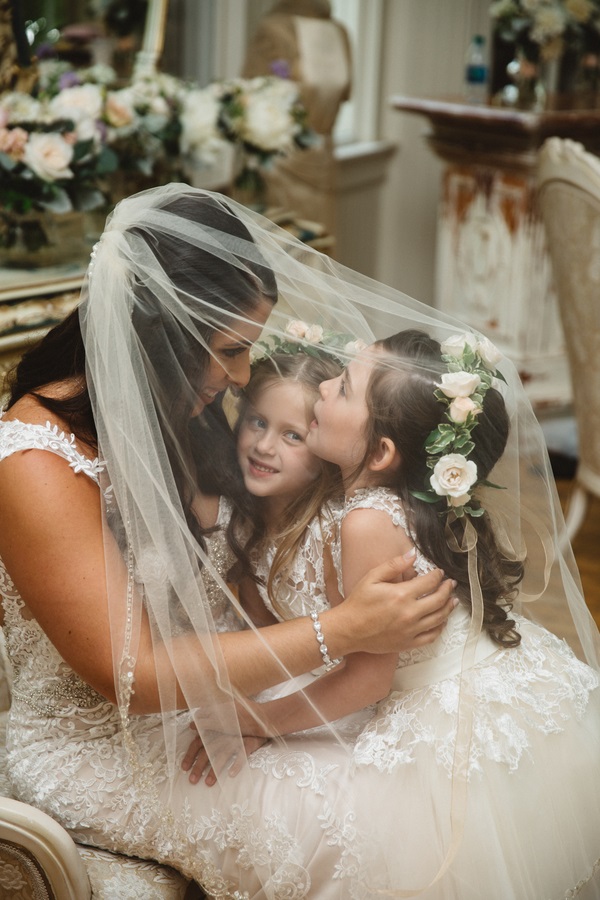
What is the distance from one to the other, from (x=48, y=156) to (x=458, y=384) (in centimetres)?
139

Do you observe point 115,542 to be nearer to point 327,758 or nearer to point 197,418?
point 197,418

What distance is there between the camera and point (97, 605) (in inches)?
52.3

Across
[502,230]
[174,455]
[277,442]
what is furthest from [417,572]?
[502,230]

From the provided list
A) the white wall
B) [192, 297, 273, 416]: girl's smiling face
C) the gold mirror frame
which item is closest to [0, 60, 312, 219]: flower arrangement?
the gold mirror frame

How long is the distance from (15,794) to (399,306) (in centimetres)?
93

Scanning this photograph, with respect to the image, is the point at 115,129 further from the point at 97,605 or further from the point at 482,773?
the point at 482,773

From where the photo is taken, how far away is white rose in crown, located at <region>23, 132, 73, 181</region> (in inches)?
91.7

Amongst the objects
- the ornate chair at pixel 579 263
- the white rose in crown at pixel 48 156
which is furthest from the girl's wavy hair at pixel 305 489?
the ornate chair at pixel 579 263

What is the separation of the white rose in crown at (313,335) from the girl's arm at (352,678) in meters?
0.26

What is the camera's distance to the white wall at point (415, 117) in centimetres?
488

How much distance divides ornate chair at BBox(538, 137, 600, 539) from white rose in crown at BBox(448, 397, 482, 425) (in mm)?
1551

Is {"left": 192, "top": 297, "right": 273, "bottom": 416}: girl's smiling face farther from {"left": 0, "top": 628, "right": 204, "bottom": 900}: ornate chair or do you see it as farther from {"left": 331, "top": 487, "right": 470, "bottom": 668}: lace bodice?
{"left": 0, "top": 628, "right": 204, "bottom": 900}: ornate chair

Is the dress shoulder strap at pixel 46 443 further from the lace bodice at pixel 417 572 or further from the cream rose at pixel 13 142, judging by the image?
the cream rose at pixel 13 142

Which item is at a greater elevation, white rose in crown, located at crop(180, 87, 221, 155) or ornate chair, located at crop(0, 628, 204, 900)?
white rose in crown, located at crop(180, 87, 221, 155)
